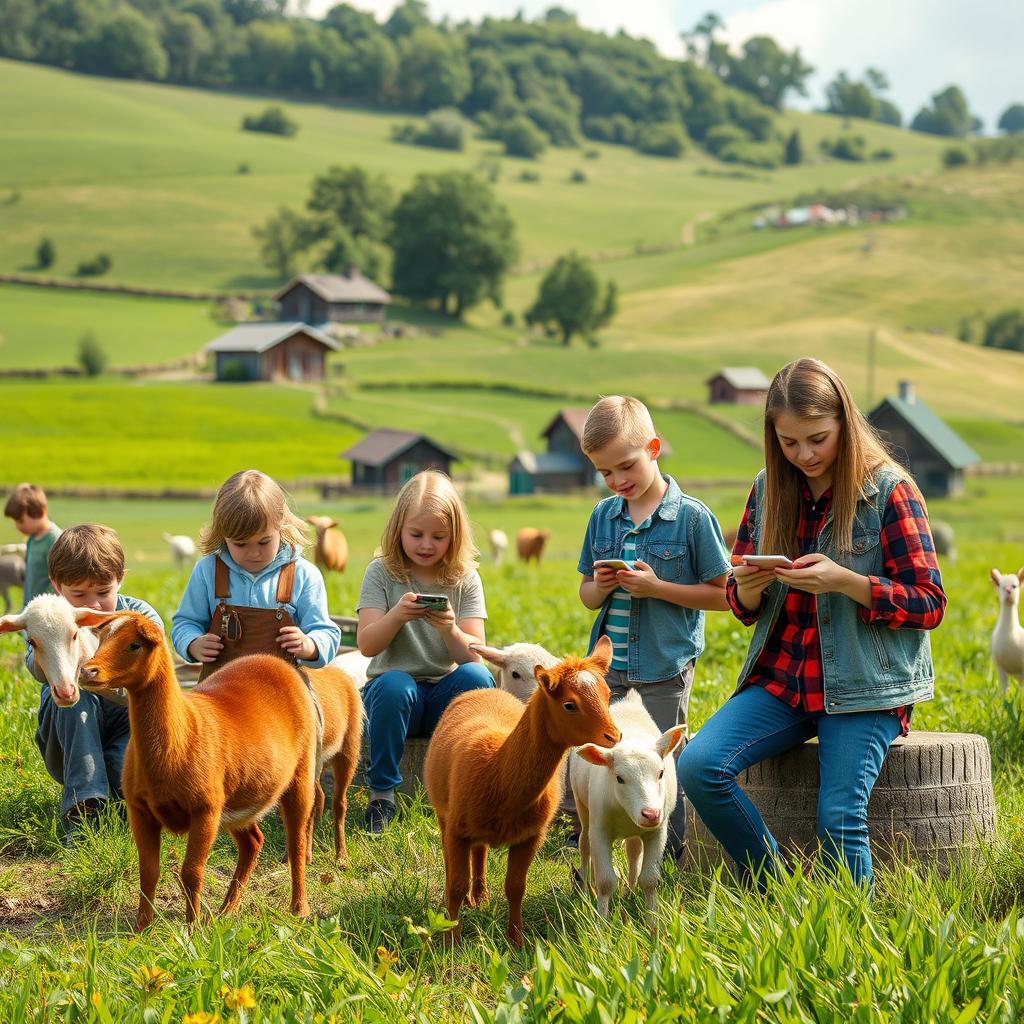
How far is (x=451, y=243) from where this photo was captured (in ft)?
339

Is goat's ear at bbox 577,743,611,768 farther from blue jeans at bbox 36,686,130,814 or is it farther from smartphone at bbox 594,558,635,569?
blue jeans at bbox 36,686,130,814

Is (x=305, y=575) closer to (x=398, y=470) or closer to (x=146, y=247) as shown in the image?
(x=398, y=470)

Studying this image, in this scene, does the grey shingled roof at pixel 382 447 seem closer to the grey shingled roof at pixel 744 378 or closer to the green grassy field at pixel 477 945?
the grey shingled roof at pixel 744 378

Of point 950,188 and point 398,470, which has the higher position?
point 950,188

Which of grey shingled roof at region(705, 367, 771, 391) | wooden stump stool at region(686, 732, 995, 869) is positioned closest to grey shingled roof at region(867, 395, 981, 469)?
grey shingled roof at region(705, 367, 771, 391)

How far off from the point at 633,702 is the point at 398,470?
4203 centimetres

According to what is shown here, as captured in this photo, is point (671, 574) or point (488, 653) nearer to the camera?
point (488, 653)

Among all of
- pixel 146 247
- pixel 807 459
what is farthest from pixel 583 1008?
pixel 146 247

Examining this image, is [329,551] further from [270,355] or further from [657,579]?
[270,355]

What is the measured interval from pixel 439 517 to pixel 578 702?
182cm

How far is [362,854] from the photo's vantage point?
19.0ft

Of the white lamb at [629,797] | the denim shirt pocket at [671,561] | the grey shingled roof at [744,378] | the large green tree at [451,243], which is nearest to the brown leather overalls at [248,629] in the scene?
the white lamb at [629,797]

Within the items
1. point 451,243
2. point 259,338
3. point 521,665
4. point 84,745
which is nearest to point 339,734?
point 521,665

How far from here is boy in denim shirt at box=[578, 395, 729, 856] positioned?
5.64 meters
